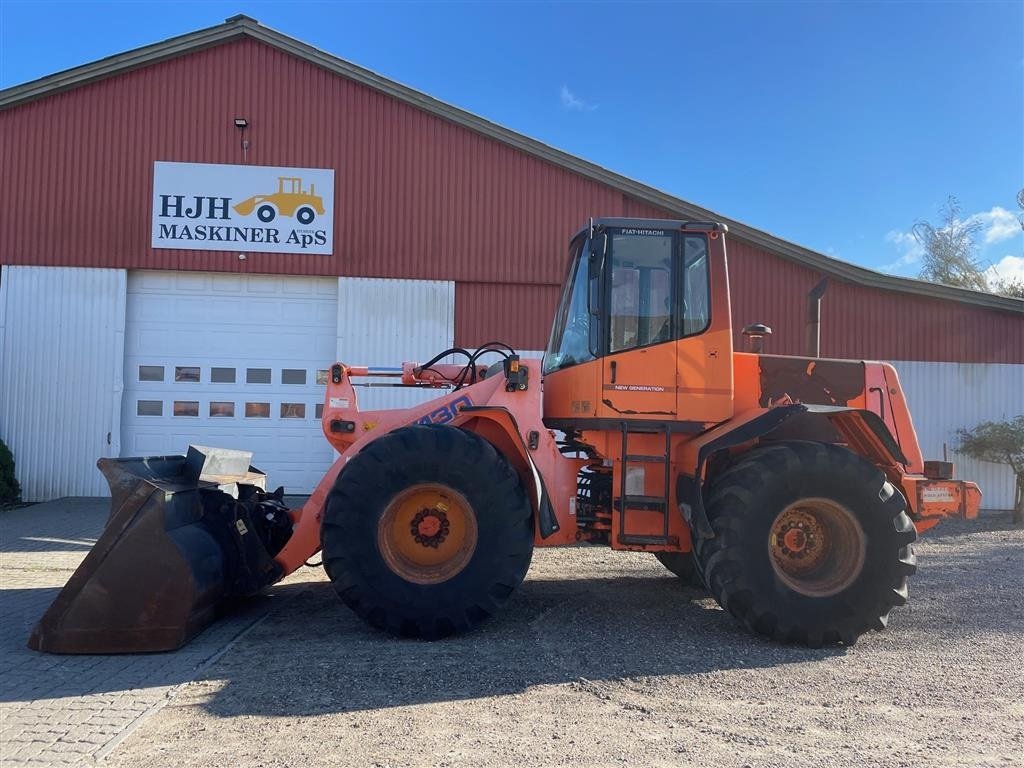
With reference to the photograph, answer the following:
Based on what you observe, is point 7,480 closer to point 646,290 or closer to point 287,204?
point 287,204

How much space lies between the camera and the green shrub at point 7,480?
35.1ft

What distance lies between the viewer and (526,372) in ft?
17.0

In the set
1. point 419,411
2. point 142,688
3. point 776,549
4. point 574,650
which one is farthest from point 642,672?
point 142,688

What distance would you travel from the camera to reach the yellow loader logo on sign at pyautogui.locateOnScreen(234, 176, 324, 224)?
1151 cm

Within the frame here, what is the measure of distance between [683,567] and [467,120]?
28.3ft

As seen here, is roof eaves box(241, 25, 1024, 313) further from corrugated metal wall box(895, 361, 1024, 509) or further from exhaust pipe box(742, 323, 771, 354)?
exhaust pipe box(742, 323, 771, 354)

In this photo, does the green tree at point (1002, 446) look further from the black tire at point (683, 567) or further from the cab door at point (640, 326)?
the cab door at point (640, 326)

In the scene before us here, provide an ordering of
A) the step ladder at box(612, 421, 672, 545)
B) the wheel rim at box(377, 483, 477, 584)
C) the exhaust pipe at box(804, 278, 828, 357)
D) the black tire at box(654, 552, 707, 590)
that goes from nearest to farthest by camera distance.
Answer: the wheel rim at box(377, 483, 477, 584), the step ladder at box(612, 421, 672, 545), the exhaust pipe at box(804, 278, 828, 357), the black tire at box(654, 552, 707, 590)

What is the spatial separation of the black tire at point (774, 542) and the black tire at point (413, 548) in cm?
140

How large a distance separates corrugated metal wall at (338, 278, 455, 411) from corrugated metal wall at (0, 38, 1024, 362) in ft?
0.79

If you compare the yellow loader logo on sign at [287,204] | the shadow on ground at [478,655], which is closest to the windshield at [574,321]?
the shadow on ground at [478,655]

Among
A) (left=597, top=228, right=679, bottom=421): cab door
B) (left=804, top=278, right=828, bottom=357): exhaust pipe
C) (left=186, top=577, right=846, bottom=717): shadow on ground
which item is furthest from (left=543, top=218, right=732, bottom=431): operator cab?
(left=186, top=577, right=846, bottom=717): shadow on ground

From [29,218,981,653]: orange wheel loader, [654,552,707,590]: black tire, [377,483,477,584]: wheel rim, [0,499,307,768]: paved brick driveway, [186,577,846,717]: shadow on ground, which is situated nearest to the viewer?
[0,499,307,768]: paved brick driveway

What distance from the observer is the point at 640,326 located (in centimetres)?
518
